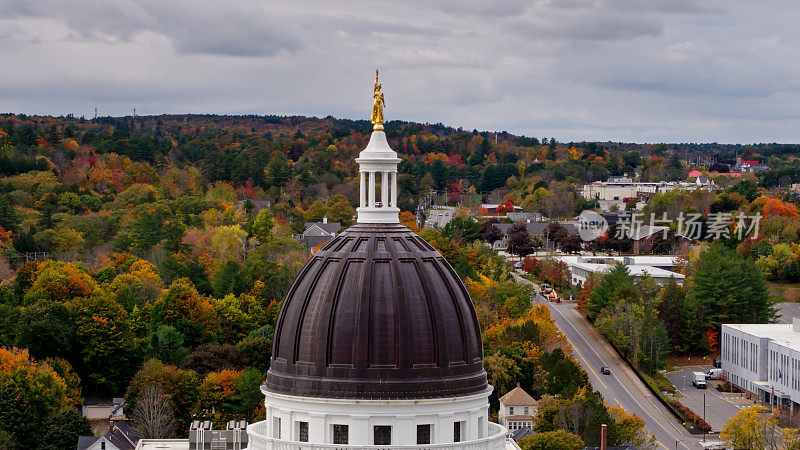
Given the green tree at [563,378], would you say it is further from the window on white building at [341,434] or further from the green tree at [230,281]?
the window on white building at [341,434]

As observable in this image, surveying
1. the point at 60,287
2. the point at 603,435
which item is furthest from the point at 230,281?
the point at 603,435

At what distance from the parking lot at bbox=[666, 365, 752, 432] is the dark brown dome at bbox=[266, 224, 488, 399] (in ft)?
230

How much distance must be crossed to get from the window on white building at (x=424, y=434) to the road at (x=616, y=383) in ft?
210

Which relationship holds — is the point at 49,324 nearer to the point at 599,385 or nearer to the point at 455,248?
the point at 599,385

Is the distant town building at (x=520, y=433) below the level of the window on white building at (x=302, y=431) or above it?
below

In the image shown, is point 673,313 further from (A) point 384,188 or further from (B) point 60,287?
(A) point 384,188

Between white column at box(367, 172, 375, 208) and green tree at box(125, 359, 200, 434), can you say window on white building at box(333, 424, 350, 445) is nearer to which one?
white column at box(367, 172, 375, 208)

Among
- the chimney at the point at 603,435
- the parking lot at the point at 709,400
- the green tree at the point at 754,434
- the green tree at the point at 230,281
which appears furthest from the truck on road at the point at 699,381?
the green tree at the point at 230,281

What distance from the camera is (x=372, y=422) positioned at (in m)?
62.0

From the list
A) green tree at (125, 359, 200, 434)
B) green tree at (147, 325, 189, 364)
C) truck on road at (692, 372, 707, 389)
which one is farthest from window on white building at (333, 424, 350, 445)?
truck on road at (692, 372, 707, 389)

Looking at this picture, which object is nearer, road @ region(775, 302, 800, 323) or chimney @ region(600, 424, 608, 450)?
chimney @ region(600, 424, 608, 450)

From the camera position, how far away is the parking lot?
443 feet

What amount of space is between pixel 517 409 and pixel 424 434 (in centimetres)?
6394

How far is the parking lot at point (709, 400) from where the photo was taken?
135 m
